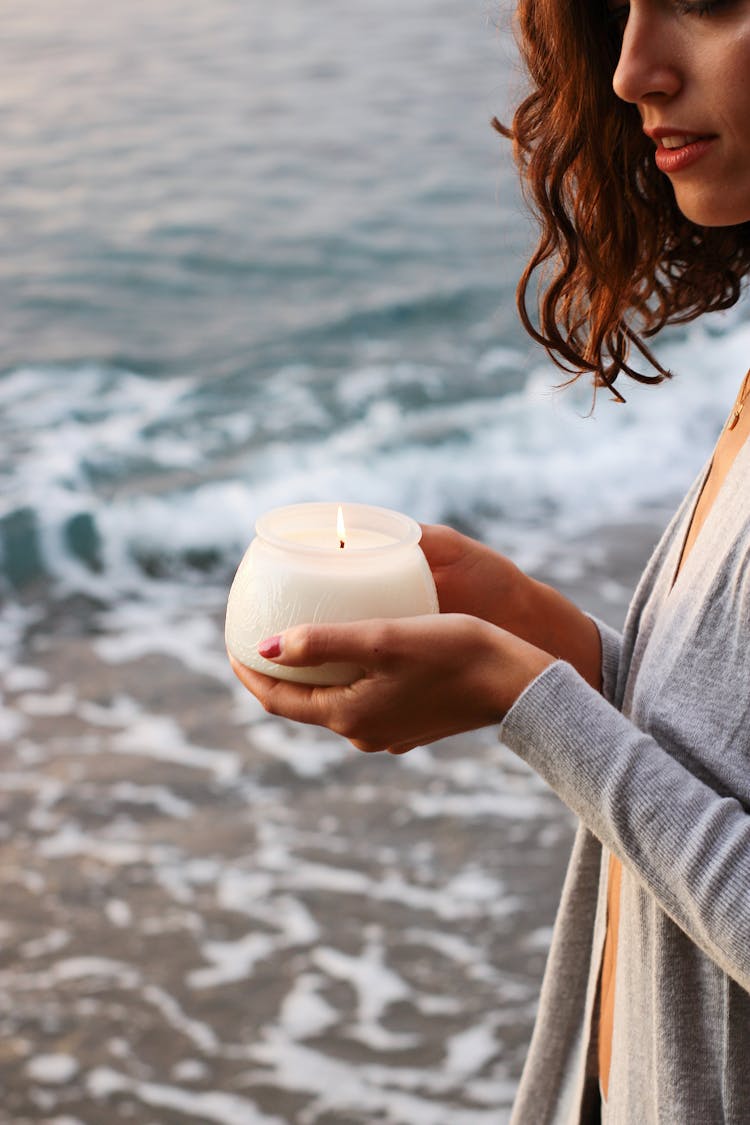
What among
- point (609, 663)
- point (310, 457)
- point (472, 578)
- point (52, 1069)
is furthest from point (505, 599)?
point (310, 457)

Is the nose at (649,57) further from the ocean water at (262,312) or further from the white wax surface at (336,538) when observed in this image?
the ocean water at (262,312)

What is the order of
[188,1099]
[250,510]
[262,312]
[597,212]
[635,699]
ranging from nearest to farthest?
[635,699] → [597,212] → [188,1099] → [250,510] → [262,312]

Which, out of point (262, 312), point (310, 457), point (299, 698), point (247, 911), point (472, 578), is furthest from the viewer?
point (262, 312)

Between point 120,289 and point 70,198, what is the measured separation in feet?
5.73

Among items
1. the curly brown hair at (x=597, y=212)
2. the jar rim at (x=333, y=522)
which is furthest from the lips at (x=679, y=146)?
the jar rim at (x=333, y=522)

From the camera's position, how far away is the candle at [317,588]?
3.93 ft

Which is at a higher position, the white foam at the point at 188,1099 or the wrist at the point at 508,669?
the wrist at the point at 508,669

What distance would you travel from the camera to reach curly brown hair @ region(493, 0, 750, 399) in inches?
60.9

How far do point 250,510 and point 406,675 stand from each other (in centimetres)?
508

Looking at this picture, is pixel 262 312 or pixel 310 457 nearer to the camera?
pixel 310 457

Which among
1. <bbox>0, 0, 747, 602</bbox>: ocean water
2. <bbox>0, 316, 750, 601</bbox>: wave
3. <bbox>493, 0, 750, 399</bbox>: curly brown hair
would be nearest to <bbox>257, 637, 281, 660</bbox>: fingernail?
<bbox>493, 0, 750, 399</bbox>: curly brown hair

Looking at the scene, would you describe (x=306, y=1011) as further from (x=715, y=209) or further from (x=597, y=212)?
(x=715, y=209)

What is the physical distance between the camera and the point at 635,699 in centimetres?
133

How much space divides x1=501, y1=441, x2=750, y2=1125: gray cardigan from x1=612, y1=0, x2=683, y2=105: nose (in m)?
0.36
